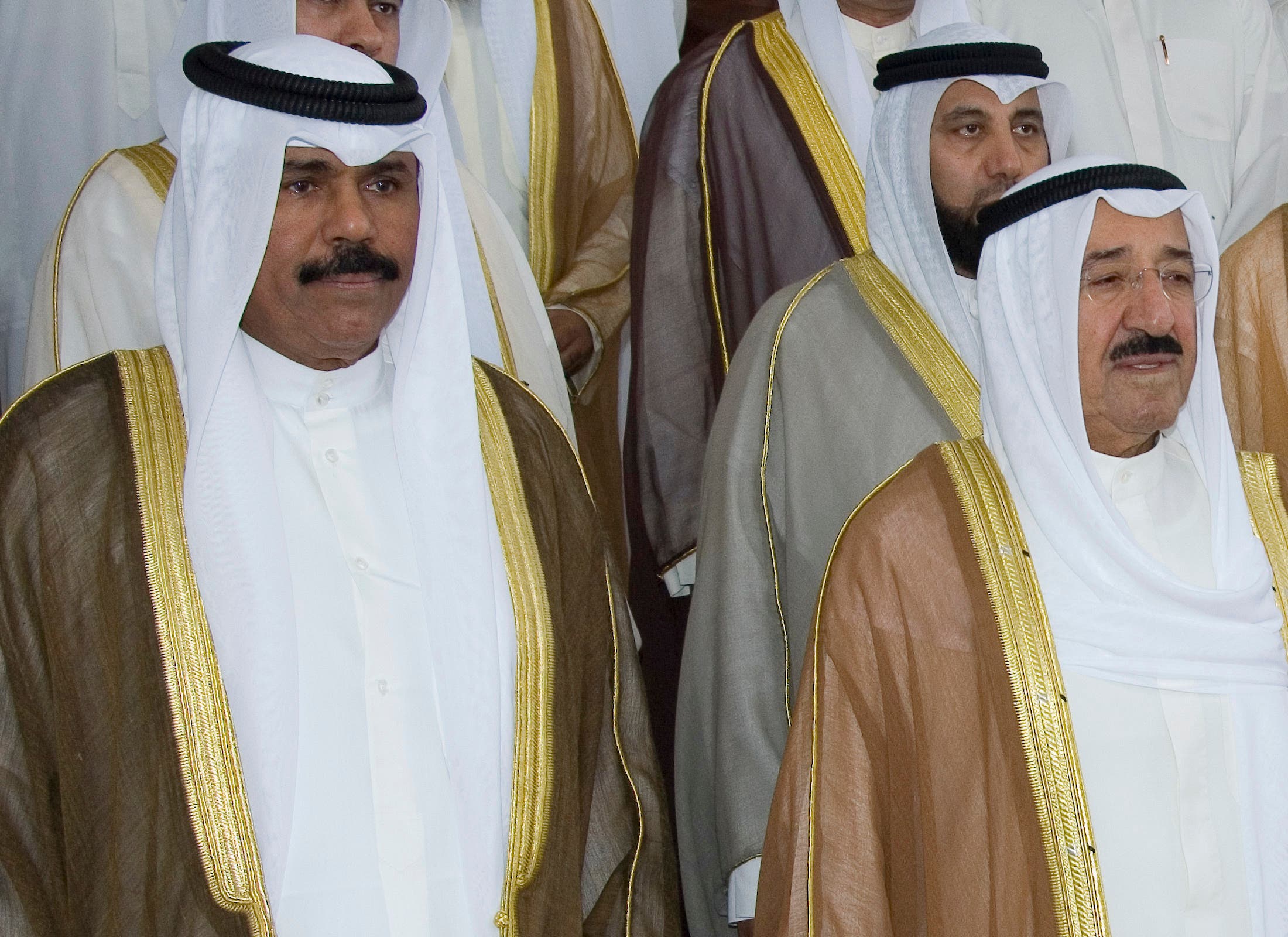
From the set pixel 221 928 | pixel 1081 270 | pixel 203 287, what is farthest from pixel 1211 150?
pixel 221 928

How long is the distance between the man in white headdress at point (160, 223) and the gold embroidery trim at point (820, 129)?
2.12 feet

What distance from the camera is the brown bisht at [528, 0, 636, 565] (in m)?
3.98

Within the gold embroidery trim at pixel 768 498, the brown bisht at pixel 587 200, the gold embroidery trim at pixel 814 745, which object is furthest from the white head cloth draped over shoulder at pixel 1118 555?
the brown bisht at pixel 587 200

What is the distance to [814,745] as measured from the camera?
2.42m

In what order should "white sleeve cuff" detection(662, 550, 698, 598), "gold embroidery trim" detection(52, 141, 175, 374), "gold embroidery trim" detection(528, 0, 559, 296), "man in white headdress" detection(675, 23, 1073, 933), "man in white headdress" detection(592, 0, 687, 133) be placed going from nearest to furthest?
"man in white headdress" detection(675, 23, 1073, 933)
"gold embroidery trim" detection(52, 141, 175, 374)
"white sleeve cuff" detection(662, 550, 698, 598)
"gold embroidery trim" detection(528, 0, 559, 296)
"man in white headdress" detection(592, 0, 687, 133)

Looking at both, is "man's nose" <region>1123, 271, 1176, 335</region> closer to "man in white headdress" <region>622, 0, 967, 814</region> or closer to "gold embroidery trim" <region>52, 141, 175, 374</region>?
"man in white headdress" <region>622, 0, 967, 814</region>

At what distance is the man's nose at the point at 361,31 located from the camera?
11.4ft

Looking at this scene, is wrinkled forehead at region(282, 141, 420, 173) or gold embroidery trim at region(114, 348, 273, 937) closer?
gold embroidery trim at region(114, 348, 273, 937)

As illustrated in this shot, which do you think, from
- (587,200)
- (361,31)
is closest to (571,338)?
(587,200)

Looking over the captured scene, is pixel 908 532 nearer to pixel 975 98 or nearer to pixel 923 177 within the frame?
pixel 923 177

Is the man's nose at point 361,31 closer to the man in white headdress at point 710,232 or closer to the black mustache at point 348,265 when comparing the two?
the man in white headdress at point 710,232

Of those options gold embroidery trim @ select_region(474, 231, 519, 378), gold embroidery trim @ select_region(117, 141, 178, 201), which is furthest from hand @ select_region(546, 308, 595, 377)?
gold embroidery trim @ select_region(117, 141, 178, 201)

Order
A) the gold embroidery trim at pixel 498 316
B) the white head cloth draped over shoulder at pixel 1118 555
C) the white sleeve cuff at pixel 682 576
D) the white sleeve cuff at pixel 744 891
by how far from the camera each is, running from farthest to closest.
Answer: the white sleeve cuff at pixel 682 576
the gold embroidery trim at pixel 498 316
the white sleeve cuff at pixel 744 891
the white head cloth draped over shoulder at pixel 1118 555

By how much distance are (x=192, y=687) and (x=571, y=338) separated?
1662 millimetres
